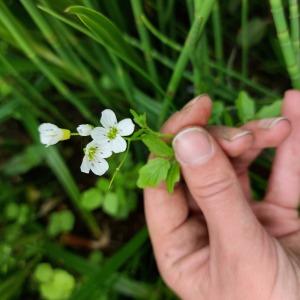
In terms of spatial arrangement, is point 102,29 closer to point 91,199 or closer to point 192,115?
point 192,115

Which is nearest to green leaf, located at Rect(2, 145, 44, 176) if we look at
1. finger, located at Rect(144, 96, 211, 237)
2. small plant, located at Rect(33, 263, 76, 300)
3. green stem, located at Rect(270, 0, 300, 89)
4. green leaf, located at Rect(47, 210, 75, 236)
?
green leaf, located at Rect(47, 210, 75, 236)

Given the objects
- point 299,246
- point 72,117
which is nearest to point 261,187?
point 299,246

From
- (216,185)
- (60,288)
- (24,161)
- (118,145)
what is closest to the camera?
(118,145)

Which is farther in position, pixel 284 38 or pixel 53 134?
pixel 284 38

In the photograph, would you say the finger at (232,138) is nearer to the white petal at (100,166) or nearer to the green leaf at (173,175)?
the green leaf at (173,175)

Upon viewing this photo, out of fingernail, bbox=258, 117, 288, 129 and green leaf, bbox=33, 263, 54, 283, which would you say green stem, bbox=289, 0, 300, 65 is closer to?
fingernail, bbox=258, 117, 288, 129

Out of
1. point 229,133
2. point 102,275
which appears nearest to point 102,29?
point 229,133

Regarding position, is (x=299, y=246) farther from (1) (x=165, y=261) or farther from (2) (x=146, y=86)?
(2) (x=146, y=86)
